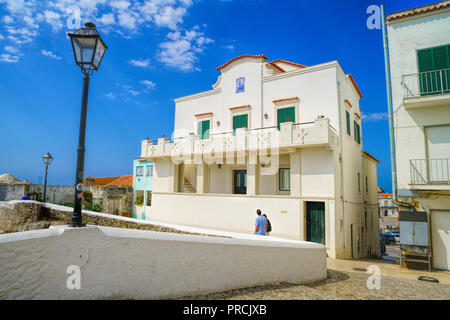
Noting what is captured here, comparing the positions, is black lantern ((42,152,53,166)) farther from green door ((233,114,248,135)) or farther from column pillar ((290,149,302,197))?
column pillar ((290,149,302,197))

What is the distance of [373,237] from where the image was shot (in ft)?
64.8

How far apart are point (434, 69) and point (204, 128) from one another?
12999 millimetres

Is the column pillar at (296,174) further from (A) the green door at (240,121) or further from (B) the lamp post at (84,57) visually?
(B) the lamp post at (84,57)

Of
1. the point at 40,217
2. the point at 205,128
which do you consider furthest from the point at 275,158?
the point at 40,217

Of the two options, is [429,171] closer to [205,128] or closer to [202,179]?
[202,179]

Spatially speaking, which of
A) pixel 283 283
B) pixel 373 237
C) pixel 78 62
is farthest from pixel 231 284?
pixel 373 237

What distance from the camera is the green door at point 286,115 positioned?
15.6 meters

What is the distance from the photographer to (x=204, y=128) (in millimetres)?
19047

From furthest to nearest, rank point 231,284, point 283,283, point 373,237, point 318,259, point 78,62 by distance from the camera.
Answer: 1. point 373,237
2. point 318,259
3. point 283,283
4. point 231,284
5. point 78,62

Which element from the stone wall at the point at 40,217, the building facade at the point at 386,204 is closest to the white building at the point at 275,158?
the stone wall at the point at 40,217

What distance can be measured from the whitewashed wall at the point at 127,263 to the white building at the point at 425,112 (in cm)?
889

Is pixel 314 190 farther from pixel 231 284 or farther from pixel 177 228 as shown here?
pixel 231 284

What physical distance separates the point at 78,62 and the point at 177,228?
490cm
